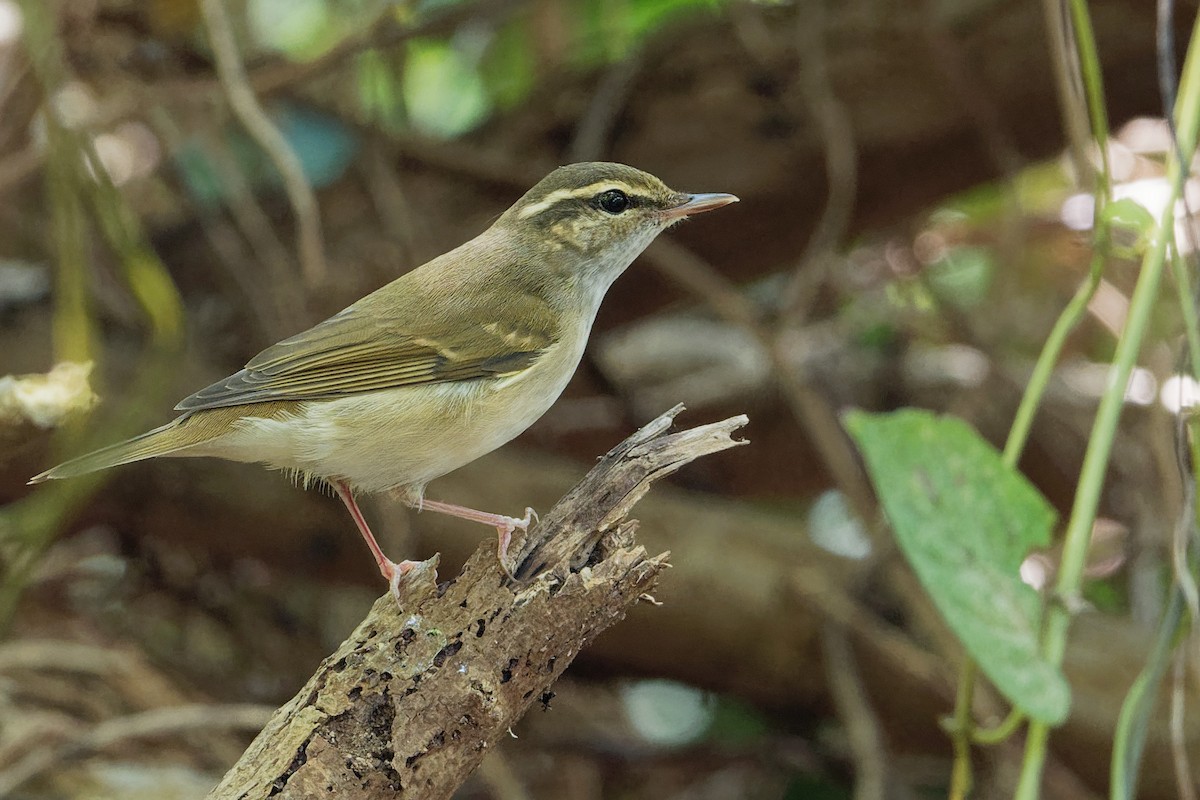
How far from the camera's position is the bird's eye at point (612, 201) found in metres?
3.35

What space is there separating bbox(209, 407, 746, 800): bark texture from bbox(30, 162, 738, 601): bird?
338 mm

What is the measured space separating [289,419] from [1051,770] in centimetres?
307

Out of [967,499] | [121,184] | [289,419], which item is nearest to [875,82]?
[967,499]

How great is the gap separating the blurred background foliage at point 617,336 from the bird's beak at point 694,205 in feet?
4.05

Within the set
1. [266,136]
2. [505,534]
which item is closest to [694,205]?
[505,534]

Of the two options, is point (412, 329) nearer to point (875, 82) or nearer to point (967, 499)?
point (967, 499)

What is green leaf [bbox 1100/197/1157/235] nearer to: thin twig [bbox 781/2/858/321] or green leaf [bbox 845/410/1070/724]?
green leaf [bbox 845/410/1070/724]

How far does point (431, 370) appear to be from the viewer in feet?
9.77

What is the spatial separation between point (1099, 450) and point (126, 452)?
2216mm

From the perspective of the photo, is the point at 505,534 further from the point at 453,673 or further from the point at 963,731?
the point at 963,731

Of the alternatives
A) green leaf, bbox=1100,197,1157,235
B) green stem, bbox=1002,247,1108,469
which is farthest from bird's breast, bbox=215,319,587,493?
green leaf, bbox=1100,197,1157,235

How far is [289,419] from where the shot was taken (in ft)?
9.32

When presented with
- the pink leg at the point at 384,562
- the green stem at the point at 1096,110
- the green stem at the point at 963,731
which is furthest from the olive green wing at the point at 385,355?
the green stem at the point at 1096,110

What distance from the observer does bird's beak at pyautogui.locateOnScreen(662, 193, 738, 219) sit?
3260mm
